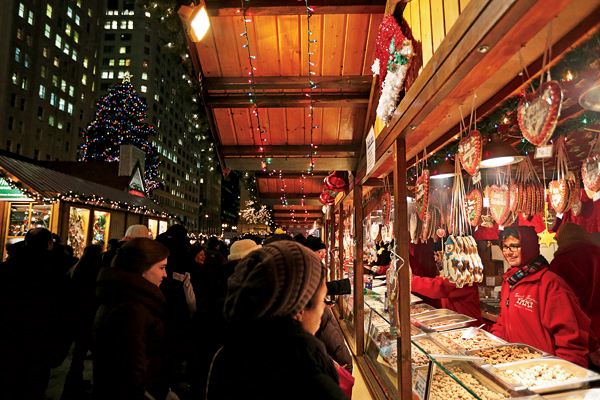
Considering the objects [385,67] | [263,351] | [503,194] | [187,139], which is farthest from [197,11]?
[187,139]

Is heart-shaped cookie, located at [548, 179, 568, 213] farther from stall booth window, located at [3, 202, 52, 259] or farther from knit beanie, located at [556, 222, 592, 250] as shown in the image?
stall booth window, located at [3, 202, 52, 259]

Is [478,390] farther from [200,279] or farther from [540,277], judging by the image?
[200,279]

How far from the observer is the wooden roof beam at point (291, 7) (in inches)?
127

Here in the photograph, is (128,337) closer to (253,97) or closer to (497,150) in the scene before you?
(497,150)

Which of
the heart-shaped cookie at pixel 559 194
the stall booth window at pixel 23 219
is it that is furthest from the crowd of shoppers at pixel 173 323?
the stall booth window at pixel 23 219

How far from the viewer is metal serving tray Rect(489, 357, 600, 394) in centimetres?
194

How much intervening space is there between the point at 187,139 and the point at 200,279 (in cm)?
8189

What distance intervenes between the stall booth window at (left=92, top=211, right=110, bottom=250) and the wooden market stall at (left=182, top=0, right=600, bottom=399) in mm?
8537

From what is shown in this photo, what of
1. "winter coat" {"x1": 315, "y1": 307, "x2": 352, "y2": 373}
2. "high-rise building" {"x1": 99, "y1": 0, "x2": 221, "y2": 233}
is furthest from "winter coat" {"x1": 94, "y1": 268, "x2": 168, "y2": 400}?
"high-rise building" {"x1": 99, "y1": 0, "x2": 221, "y2": 233}

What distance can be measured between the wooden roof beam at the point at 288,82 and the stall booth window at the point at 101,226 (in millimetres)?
9502

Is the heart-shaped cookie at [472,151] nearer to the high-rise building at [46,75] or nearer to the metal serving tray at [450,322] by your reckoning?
the metal serving tray at [450,322]

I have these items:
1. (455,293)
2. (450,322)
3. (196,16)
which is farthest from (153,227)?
(450,322)

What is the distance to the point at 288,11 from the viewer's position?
10.9 feet

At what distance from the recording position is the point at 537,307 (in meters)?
2.71
